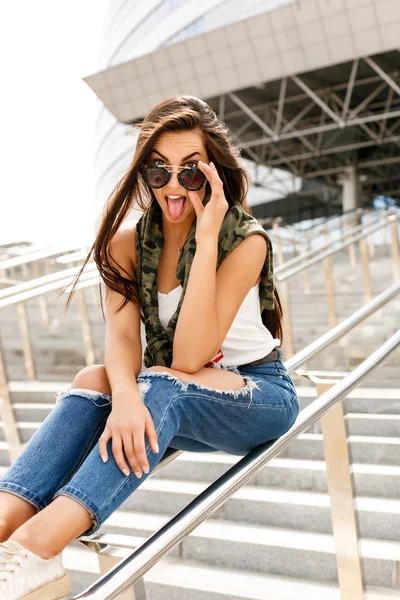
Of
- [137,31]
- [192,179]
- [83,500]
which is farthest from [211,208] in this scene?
[137,31]

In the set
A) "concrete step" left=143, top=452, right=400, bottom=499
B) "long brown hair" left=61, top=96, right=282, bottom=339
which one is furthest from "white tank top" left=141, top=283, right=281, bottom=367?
"concrete step" left=143, top=452, right=400, bottom=499

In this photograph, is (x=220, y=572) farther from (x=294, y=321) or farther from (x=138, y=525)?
(x=294, y=321)

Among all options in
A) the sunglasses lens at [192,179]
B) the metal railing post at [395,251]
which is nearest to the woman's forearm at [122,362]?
the sunglasses lens at [192,179]

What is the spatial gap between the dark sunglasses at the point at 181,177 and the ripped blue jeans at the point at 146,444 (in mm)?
533

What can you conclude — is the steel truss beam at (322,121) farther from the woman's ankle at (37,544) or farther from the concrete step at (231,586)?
the woman's ankle at (37,544)

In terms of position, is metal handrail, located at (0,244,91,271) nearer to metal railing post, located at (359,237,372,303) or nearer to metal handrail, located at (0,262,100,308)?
metal handrail, located at (0,262,100,308)

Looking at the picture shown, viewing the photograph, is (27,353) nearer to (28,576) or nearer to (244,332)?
(244,332)

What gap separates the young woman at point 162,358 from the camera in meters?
1.39

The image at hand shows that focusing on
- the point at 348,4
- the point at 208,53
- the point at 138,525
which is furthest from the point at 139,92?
the point at 138,525

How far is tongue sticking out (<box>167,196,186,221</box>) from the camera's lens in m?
1.92

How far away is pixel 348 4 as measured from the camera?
36.9ft

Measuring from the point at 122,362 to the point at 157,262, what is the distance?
37 centimetres

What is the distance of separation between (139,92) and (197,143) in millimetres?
13231

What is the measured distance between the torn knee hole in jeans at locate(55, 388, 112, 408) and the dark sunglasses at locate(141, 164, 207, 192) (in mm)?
609
